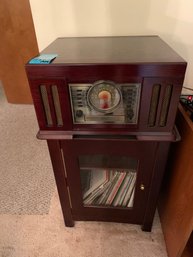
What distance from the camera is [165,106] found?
607 mm

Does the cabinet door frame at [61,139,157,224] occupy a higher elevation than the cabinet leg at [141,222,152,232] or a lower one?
higher

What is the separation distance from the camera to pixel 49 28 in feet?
2.95

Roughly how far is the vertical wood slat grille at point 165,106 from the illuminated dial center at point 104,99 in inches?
6.7

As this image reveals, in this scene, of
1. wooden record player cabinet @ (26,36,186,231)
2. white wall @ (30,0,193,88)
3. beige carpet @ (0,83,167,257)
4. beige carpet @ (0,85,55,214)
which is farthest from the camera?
beige carpet @ (0,85,55,214)

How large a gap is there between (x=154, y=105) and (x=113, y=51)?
231 mm

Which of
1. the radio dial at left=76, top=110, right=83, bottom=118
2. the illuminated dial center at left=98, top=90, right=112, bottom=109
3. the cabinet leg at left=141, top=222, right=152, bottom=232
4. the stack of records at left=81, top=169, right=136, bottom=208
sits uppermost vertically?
the illuminated dial center at left=98, top=90, right=112, bottom=109

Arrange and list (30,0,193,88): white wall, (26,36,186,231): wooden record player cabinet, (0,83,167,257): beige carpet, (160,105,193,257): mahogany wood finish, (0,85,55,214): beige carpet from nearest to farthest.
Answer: (26,36,186,231): wooden record player cabinet, (160,105,193,257): mahogany wood finish, (30,0,193,88): white wall, (0,83,167,257): beige carpet, (0,85,55,214): beige carpet

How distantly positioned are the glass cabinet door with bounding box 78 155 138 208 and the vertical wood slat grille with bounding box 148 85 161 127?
218 millimetres

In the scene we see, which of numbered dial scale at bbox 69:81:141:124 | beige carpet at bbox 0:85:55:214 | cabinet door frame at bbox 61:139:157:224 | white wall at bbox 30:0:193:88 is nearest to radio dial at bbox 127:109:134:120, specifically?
numbered dial scale at bbox 69:81:141:124

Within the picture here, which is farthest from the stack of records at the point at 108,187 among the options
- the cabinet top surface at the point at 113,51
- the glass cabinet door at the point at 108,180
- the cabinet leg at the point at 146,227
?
the cabinet top surface at the point at 113,51

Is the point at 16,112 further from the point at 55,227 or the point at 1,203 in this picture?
the point at 55,227

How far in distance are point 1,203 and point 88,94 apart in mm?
1013

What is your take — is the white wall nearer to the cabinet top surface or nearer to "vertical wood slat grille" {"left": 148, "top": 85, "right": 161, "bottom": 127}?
the cabinet top surface

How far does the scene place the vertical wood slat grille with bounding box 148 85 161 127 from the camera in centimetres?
58
